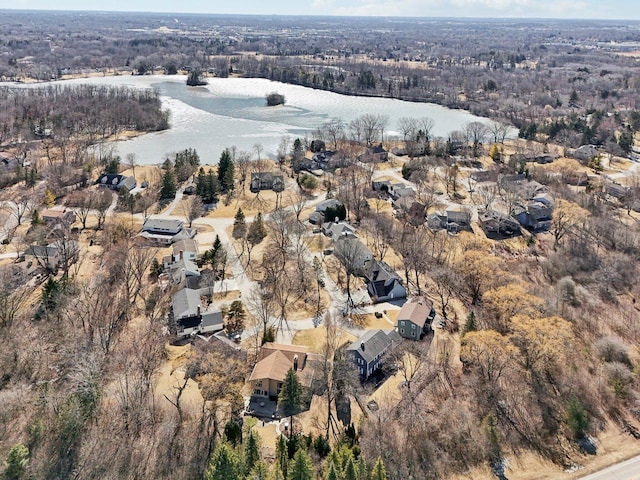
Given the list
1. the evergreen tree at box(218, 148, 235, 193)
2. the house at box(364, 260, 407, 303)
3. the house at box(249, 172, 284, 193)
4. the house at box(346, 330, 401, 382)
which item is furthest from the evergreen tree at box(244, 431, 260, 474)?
the evergreen tree at box(218, 148, 235, 193)

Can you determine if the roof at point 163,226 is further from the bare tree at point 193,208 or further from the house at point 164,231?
the bare tree at point 193,208

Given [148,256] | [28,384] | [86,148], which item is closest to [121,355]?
[28,384]

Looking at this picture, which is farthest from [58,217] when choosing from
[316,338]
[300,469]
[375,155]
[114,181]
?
Result: [375,155]

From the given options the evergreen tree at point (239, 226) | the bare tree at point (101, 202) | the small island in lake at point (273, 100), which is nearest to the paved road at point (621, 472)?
the evergreen tree at point (239, 226)

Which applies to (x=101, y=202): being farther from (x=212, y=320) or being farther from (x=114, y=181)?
(x=212, y=320)

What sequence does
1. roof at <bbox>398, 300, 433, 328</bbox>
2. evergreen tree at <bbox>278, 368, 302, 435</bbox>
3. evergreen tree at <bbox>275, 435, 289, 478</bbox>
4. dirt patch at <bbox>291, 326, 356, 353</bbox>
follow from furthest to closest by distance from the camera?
roof at <bbox>398, 300, 433, 328</bbox>, dirt patch at <bbox>291, 326, 356, 353</bbox>, evergreen tree at <bbox>278, 368, 302, 435</bbox>, evergreen tree at <bbox>275, 435, 289, 478</bbox>

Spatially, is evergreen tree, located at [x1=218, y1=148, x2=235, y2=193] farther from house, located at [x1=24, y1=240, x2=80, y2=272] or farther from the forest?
house, located at [x1=24, y1=240, x2=80, y2=272]

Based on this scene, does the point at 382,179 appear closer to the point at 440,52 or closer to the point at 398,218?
the point at 398,218
